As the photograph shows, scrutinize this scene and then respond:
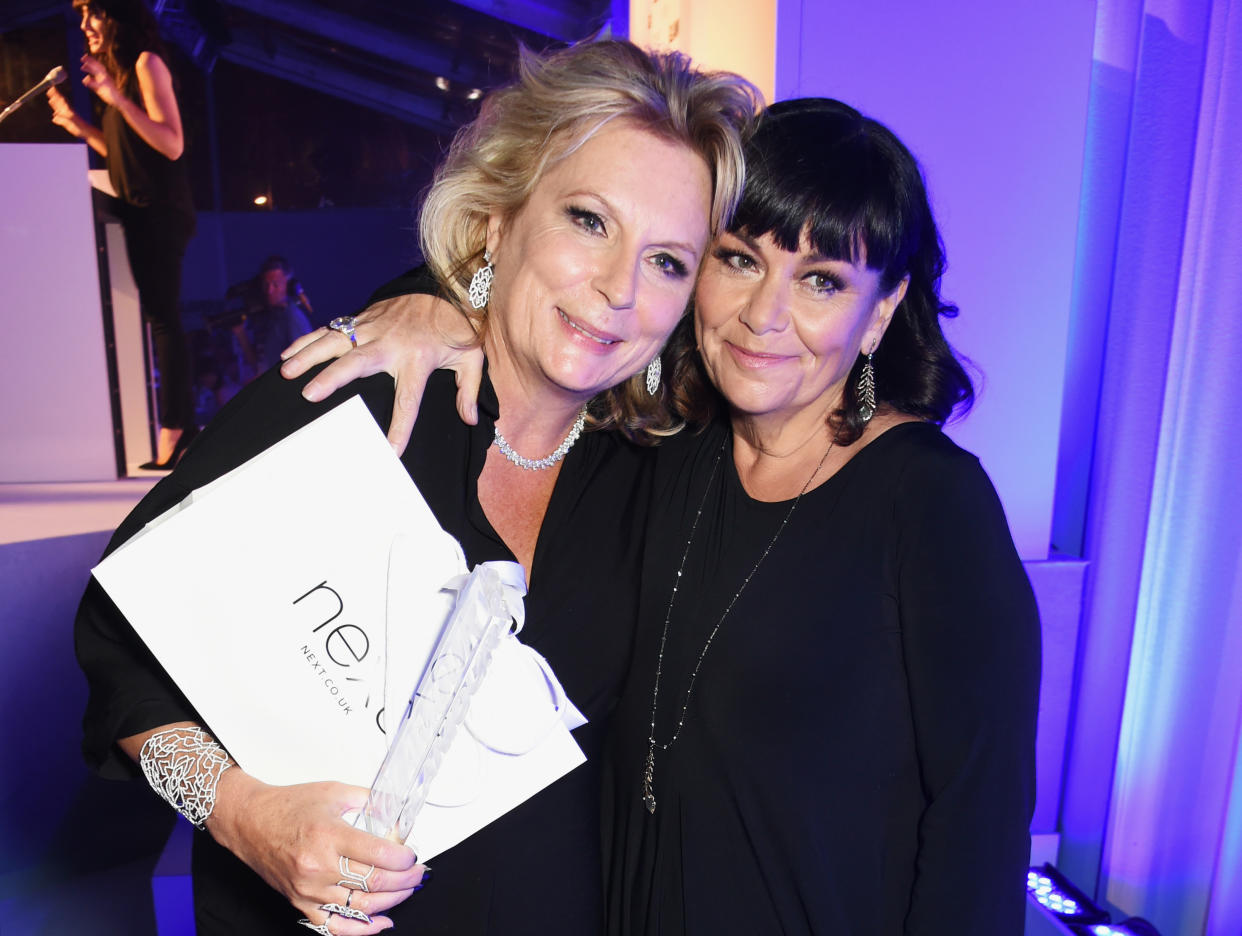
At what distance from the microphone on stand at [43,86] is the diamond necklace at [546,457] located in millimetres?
3225

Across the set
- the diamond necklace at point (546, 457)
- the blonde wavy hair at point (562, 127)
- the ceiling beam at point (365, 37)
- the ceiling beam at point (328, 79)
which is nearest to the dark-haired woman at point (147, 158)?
the ceiling beam at point (328, 79)

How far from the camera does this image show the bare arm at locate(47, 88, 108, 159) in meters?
3.26

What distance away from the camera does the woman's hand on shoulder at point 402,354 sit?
1.11m

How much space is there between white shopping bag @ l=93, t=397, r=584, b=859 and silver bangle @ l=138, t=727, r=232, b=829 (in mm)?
63

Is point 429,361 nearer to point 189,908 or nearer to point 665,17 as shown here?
point 189,908

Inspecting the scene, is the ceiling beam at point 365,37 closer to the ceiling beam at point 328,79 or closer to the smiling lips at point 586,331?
the ceiling beam at point 328,79

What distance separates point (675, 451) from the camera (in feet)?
5.01

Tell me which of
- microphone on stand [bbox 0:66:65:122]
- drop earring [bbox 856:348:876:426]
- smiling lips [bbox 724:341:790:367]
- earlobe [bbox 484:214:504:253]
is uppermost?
microphone on stand [bbox 0:66:65:122]

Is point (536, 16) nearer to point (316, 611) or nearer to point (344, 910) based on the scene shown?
point (316, 611)

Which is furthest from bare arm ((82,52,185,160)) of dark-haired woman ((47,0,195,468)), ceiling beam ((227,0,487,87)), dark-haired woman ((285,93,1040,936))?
dark-haired woman ((285,93,1040,936))

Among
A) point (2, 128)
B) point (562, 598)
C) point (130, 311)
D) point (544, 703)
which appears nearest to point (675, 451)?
point (562, 598)

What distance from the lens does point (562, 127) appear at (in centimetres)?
126

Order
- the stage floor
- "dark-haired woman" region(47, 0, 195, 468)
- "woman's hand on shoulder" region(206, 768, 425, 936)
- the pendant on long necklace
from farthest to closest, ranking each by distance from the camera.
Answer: "dark-haired woman" region(47, 0, 195, 468) < the stage floor < the pendant on long necklace < "woman's hand on shoulder" region(206, 768, 425, 936)

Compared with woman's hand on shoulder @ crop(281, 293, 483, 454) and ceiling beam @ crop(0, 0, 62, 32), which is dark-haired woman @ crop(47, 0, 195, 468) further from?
woman's hand on shoulder @ crop(281, 293, 483, 454)
